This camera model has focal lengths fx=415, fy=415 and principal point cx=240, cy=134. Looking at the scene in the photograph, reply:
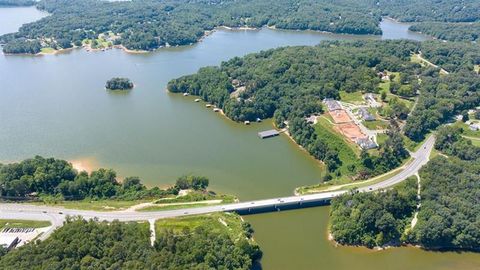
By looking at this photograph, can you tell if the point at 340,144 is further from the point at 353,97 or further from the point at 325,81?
the point at 325,81

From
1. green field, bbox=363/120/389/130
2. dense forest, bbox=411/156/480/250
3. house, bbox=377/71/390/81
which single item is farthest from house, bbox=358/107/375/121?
house, bbox=377/71/390/81

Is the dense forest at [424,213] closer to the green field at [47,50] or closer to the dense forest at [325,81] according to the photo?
the dense forest at [325,81]

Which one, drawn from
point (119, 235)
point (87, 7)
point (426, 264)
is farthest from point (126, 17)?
point (426, 264)

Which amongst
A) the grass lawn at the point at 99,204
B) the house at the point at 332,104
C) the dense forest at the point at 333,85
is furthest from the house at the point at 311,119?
the grass lawn at the point at 99,204

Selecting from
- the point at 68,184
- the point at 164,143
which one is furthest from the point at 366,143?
the point at 68,184

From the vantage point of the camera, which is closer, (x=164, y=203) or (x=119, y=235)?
(x=119, y=235)

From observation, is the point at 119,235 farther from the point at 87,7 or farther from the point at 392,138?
the point at 87,7
